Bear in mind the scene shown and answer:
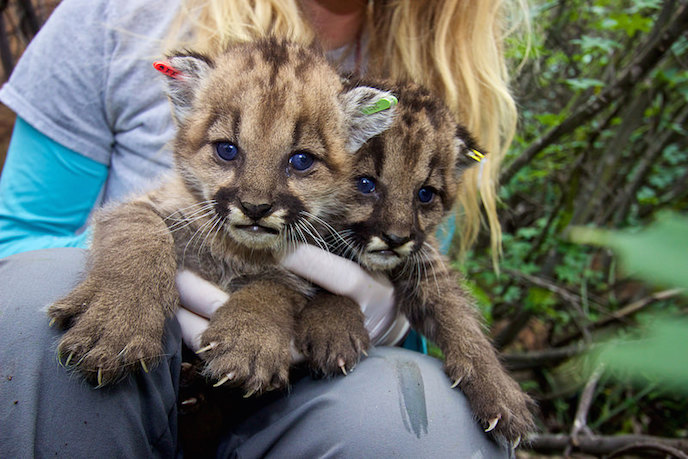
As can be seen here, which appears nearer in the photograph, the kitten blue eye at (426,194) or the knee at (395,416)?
the knee at (395,416)

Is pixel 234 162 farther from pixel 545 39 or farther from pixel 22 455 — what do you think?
pixel 545 39

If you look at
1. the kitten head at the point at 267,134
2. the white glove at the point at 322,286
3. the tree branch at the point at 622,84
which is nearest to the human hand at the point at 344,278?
the white glove at the point at 322,286

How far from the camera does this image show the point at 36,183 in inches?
115

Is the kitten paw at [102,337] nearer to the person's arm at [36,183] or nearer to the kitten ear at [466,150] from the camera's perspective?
the person's arm at [36,183]

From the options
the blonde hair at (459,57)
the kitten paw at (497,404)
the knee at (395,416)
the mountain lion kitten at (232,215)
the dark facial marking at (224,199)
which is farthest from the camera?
the blonde hair at (459,57)

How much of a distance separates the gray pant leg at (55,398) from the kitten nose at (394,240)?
0.95 metres

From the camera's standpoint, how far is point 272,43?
2.38m

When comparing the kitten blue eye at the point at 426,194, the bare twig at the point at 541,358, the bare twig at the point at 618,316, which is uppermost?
the kitten blue eye at the point at 426,194

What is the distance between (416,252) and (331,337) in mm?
589

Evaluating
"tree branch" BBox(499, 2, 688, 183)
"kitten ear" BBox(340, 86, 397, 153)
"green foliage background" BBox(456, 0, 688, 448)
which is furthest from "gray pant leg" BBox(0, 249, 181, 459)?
"tree branch" BBox(499, 2, 688, 183)

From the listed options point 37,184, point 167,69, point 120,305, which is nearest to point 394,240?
point 120,305

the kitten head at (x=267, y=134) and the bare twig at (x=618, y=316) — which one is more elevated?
the kitten head at (x=267, y=134)

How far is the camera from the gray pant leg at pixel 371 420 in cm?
192

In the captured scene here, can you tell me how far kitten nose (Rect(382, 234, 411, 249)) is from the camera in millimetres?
2219
